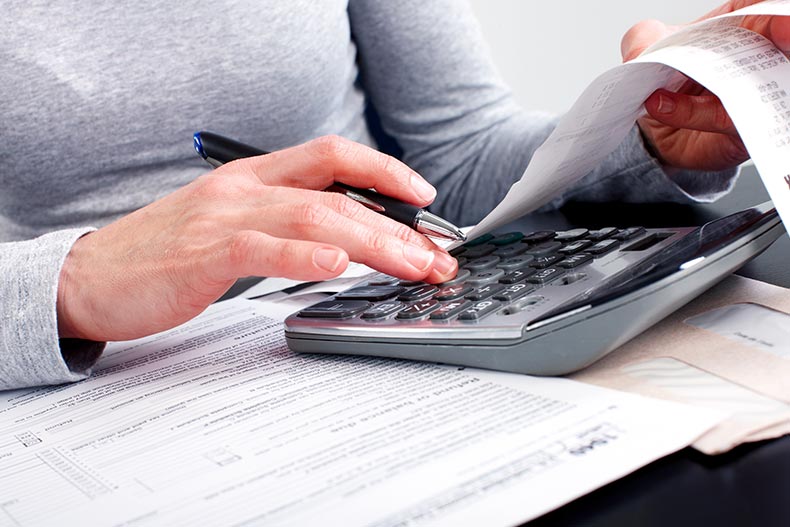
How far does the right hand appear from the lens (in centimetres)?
46

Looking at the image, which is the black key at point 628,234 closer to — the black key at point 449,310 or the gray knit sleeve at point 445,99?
the black key at point 449,310

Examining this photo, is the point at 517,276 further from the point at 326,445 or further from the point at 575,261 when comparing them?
the point at 326,445

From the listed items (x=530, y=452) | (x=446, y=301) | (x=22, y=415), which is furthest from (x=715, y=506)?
(x=22, y=415)

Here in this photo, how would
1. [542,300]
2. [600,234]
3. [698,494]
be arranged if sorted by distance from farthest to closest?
1. [600,234]
2. [542,300]
3. [698,494]

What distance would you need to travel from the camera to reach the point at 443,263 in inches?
18.6

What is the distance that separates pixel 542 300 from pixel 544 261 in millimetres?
71

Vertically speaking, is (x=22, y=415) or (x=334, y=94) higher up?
(x=334, y=94)

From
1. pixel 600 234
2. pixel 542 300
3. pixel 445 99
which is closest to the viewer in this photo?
pixel 542 300

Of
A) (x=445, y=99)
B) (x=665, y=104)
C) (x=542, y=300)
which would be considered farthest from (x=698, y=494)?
(x=445, y=99)

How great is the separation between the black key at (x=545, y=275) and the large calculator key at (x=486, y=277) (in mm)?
23

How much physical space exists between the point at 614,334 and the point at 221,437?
0.60 ft

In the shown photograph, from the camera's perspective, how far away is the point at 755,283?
44 cm

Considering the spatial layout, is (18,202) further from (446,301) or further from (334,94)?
(446,301)

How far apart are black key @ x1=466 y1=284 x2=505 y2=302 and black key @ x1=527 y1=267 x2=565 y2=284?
2 cm
